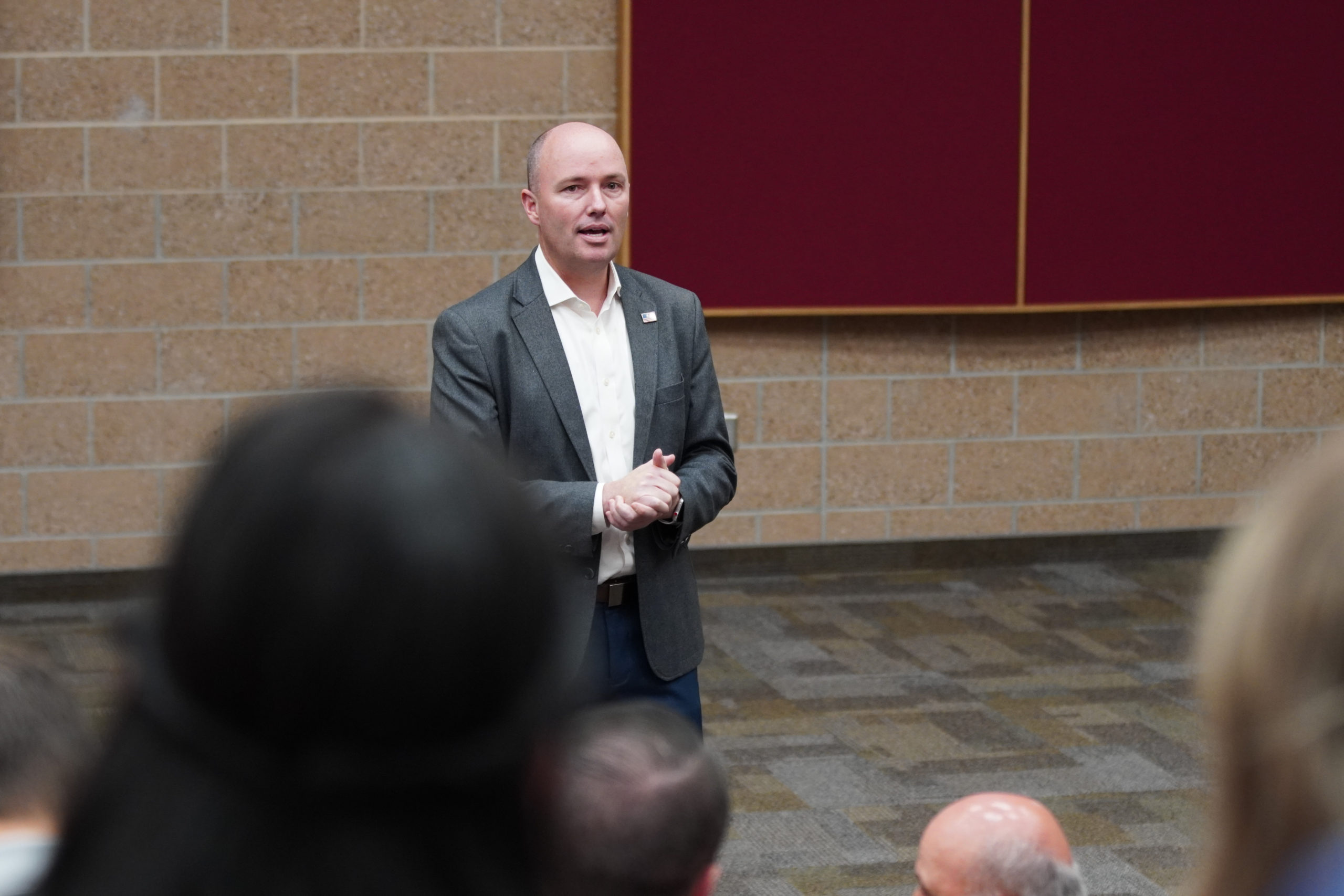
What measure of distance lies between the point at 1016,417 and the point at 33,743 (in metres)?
5.23

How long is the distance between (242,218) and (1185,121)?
323cm

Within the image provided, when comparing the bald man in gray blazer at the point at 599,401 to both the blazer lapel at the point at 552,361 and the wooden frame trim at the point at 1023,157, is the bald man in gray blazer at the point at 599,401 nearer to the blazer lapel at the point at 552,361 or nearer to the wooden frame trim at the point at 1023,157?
the blazer lapel at the point at 552,361

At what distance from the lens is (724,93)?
5676mm

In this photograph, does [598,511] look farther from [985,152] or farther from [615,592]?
[985,152]

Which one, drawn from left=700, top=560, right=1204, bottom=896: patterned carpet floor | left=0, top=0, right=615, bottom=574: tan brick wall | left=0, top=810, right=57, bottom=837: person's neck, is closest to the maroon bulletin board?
left=0, top=0, right=615, bottom=574: tan brick wall

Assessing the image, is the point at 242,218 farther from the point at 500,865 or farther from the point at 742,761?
the point at 500,865

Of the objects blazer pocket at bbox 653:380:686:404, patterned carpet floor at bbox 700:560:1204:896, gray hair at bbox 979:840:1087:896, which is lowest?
patterned carpet floor at bbox 700:560:1204:896

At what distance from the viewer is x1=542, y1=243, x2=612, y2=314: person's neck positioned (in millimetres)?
2719

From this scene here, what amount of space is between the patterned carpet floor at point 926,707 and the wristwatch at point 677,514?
971 millimetres

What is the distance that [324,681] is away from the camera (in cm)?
61

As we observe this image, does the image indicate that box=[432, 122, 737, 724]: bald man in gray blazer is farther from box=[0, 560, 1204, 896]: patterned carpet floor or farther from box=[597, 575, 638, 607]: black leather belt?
box=[0, 560, 1204, 896]: patterned carpet floor

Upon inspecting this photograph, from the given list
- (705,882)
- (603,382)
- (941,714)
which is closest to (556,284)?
(603,382)

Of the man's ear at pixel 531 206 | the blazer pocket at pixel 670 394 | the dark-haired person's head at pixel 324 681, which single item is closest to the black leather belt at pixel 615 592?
the blazer pocket at pixel 670 394

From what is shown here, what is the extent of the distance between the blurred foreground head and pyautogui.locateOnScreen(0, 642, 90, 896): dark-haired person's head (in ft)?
2.29
